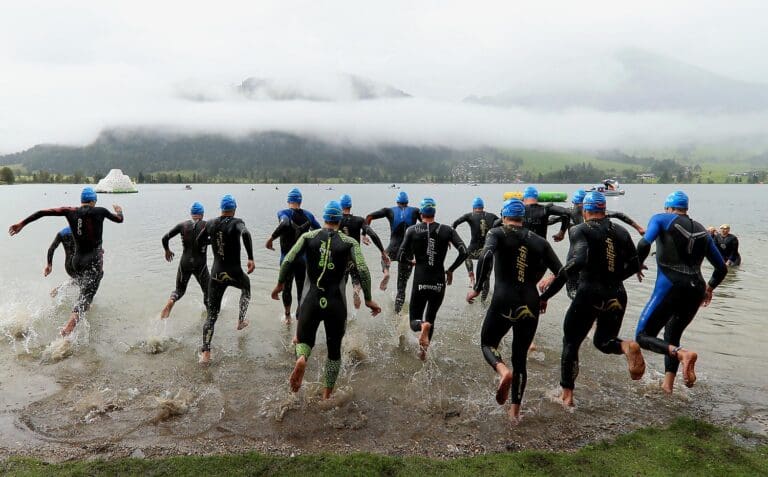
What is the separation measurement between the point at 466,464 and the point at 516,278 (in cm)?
243

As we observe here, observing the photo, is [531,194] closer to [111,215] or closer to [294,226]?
[294,226]

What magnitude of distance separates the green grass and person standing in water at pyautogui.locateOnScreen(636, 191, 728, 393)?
1616 mm

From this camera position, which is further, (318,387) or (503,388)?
(318,387)

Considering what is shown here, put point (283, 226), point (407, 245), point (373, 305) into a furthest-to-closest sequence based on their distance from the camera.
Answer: point (283, 226), point (407, 245), point (373, 305)

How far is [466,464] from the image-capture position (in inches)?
192

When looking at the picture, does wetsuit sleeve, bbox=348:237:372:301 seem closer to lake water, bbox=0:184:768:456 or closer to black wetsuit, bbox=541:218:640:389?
lake water, bbox=0:184:768:456

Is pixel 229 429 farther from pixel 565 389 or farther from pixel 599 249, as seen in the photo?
pixel 599 249

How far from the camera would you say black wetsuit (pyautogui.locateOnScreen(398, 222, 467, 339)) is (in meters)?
8.03

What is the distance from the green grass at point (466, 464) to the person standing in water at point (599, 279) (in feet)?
4.06

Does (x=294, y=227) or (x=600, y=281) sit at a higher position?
(x=294, y=227)

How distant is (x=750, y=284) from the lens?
50.0 feet

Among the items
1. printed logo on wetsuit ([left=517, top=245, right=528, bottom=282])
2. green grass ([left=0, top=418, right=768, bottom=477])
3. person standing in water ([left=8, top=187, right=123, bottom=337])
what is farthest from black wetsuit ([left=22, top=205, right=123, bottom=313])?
printed logo on wetsuit ([left=517, top=245, right=528, bottom=282])

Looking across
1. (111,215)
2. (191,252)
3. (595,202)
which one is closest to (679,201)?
(595,202)

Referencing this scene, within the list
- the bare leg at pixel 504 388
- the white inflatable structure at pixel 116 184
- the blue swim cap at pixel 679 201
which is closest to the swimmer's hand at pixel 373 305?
the bare leg at pixel 504 388
